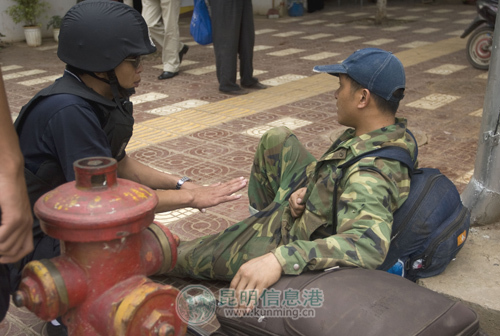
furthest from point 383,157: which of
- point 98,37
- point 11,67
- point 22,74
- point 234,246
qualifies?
point 11,67

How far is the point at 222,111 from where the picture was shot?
19.1 feet

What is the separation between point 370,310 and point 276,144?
117 centimetres

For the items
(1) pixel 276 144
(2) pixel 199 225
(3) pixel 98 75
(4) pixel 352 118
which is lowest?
(2) pixel 199 225

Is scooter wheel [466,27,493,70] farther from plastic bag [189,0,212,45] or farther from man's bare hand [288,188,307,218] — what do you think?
man's bare hand [288,188,307,218]

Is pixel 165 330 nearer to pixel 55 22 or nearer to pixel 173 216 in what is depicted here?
pixel 173 216

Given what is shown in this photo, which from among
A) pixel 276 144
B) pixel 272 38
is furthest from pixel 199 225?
pixel 272 38

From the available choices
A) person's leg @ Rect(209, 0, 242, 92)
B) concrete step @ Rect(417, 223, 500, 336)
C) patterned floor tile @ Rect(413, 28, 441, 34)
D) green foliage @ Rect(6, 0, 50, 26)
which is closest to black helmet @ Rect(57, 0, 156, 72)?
concrete step @ Rect(417, 223, 500, 336)

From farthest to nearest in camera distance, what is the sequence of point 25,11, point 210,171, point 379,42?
point 25,11
point 379,42
point 210,171

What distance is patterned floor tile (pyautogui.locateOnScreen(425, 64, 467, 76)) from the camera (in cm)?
738

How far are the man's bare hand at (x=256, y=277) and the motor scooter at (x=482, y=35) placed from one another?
6.02 m

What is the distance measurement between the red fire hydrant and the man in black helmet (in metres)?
0.55

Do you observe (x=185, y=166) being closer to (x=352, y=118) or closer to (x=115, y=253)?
(x=352, y=118)

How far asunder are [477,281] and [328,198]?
0.75 meters

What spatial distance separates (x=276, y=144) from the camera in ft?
9.06
